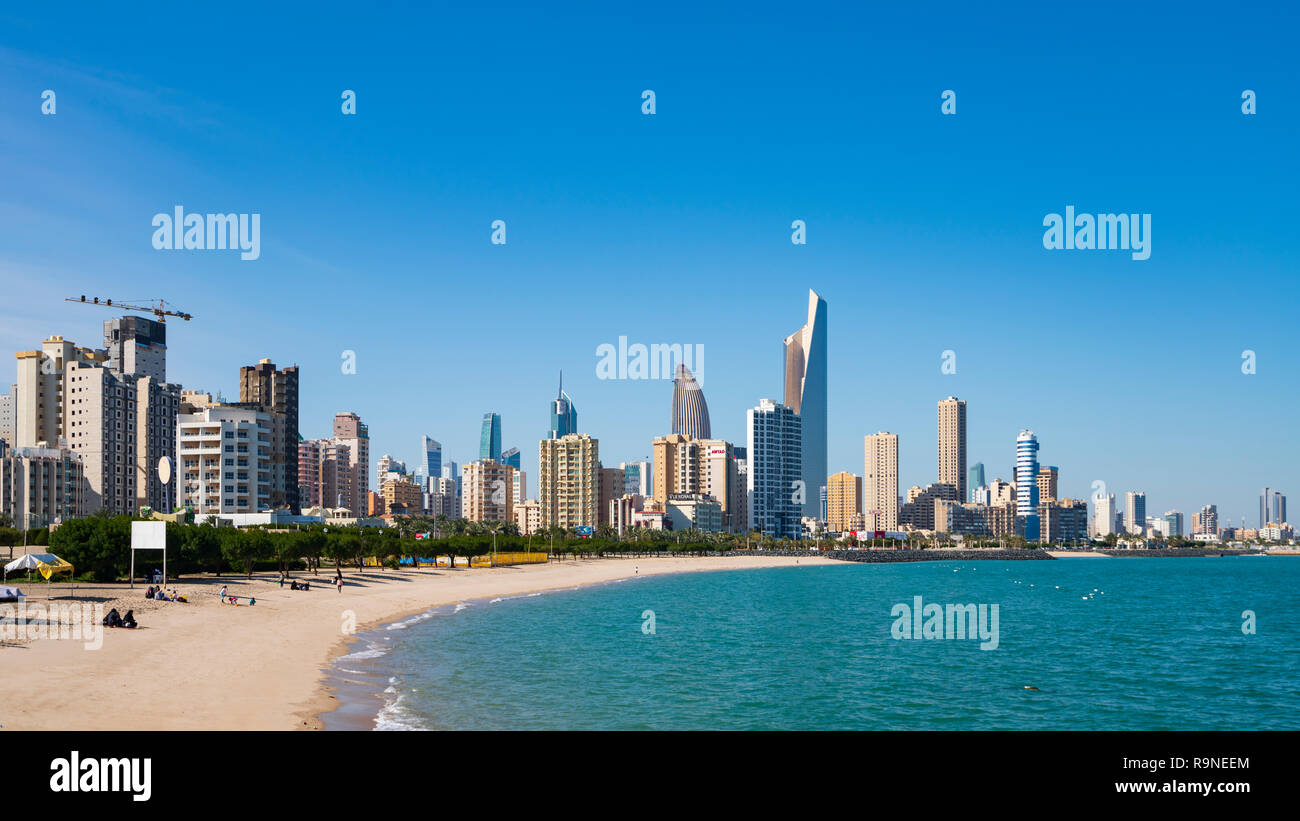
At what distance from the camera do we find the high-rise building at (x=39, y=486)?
557ft

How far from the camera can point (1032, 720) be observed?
3928cm

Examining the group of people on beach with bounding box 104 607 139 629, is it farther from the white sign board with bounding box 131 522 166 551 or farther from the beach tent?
the white sign board with bounding box 131 522 166 551

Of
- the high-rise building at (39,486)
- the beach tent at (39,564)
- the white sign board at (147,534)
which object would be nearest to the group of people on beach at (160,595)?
the white sign board at (147,534)

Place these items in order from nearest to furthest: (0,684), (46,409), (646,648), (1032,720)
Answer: (0,684)
(1032,720)
(646,648)
(46,409)

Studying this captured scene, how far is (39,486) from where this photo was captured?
17350 centimetres

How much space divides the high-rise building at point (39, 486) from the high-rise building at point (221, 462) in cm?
3069

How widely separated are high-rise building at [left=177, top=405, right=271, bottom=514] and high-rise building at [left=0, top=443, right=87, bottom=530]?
3069 cm

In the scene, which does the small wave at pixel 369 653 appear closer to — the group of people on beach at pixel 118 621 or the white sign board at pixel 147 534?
the group of people on beach at pixel 118 621

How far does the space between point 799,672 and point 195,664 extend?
3001cm

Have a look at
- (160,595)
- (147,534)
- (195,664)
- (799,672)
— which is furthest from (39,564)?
(799,672)
